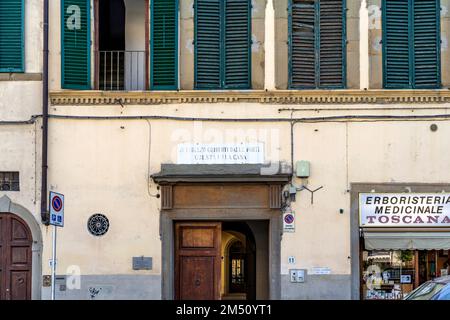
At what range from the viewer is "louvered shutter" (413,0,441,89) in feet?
49.6

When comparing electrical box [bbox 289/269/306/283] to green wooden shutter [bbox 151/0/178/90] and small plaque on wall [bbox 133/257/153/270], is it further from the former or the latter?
green wooden shutter [bbox 151/0/178/90]

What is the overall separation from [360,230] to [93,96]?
20.5ft

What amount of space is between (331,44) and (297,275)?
4.93 metres

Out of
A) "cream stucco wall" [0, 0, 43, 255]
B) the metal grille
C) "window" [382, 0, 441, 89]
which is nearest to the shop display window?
"window" [382, 0, 441, 89]

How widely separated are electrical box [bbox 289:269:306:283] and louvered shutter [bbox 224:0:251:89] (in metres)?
3.99

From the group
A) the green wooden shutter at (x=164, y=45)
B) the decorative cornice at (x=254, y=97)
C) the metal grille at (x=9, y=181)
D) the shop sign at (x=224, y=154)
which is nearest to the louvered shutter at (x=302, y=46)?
the decorative cornice at (x=254, y=97)

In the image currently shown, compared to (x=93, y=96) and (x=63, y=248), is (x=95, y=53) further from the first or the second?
(x=63, y=248)

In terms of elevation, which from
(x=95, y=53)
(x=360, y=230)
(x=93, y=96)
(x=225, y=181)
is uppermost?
(x=95, y=53)

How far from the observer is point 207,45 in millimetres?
15344

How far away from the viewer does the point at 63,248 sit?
49.0 ft

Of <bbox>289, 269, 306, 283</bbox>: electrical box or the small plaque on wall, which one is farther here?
the small plaque on wall

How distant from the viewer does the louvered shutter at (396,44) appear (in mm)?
15133
